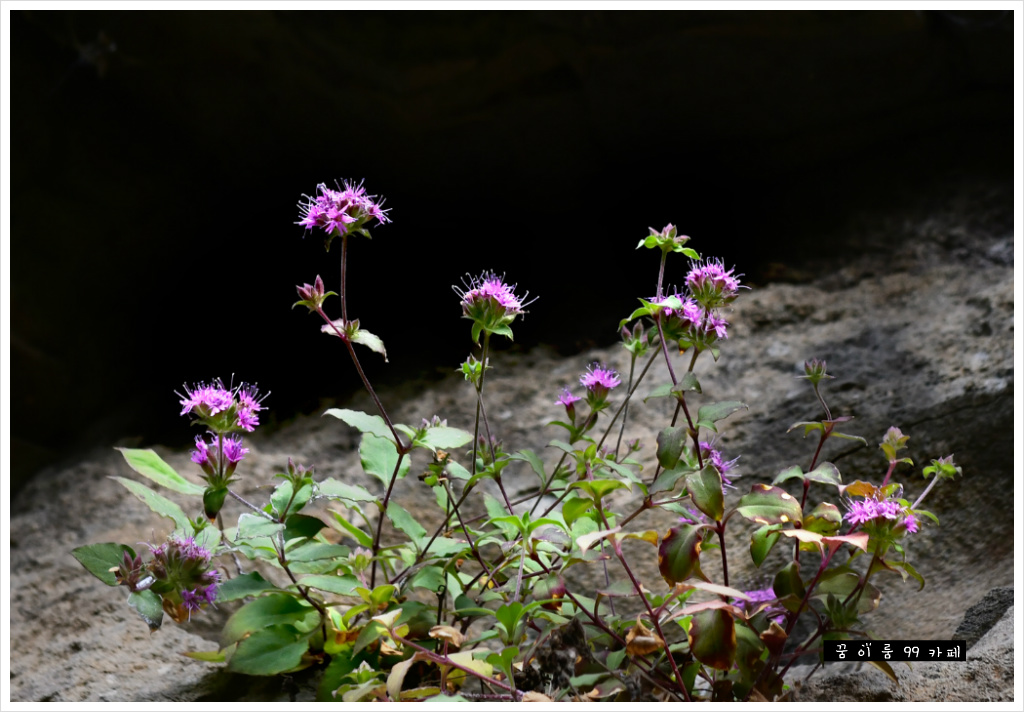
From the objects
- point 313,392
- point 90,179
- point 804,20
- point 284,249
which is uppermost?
point 804,20

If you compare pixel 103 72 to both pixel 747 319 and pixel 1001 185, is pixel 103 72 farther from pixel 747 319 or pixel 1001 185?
pixel 1001 185

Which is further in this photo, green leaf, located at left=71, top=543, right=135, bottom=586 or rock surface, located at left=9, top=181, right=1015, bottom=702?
rock surface, located at left=9, top=181, right=1015, bottom=702

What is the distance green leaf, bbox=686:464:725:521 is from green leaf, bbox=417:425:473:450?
0.24 meters

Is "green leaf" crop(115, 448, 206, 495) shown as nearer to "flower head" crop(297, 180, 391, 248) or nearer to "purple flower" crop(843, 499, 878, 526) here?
"flower head" crop(297, 180, 391, 248)

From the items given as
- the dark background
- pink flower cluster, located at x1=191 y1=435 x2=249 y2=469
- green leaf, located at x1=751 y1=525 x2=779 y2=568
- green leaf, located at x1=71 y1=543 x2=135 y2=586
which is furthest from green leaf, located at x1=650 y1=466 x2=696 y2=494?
the dark background

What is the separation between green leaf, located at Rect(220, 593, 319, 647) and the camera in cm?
81

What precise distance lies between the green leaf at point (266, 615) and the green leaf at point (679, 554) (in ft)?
1.35

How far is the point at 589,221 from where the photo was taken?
1.80m

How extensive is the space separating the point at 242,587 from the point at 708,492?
0.51 meters

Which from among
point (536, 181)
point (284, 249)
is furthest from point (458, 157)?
point (284, 249)

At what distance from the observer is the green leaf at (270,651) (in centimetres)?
81

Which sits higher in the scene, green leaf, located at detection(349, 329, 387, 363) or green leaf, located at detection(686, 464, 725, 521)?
green leaf, located at detection(349, 329, 387, 363)

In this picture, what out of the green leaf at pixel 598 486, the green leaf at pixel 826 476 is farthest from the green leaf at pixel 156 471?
the green leaf at pixel 826 476

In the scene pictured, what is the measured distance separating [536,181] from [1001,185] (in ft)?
3.28
